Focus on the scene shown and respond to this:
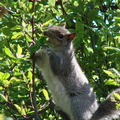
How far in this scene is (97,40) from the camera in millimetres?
3424

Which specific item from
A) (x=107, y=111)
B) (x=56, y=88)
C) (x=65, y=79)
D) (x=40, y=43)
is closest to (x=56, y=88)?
(x=56, y=88)

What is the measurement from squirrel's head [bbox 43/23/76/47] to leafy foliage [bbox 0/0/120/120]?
0.13 meters

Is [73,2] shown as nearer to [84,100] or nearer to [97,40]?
[97,40]

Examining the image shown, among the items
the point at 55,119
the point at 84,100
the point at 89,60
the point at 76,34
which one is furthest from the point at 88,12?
the point at 55,119

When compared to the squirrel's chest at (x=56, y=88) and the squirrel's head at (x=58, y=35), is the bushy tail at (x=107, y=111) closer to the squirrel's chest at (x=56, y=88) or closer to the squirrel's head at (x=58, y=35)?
the squirrel's chest at (x=56, y=88)

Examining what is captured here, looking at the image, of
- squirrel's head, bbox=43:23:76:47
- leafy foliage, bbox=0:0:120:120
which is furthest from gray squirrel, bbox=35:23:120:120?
leafy foliage, bbox=0:0:120:120

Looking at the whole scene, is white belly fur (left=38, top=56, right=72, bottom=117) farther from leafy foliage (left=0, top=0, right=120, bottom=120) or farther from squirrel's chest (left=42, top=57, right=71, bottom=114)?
leafy foliage (left=0, top=0, right=120, bottom=120)

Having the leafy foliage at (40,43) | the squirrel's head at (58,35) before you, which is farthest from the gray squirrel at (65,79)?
the leafy foliage at (40,43)

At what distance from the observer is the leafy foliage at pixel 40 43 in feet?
7.69

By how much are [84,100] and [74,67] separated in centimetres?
49

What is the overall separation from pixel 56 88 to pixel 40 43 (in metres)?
→ 1.44

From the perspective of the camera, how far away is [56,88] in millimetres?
3305

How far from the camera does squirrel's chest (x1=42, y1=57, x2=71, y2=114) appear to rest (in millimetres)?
3323

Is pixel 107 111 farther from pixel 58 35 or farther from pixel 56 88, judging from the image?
pixel 58 35
